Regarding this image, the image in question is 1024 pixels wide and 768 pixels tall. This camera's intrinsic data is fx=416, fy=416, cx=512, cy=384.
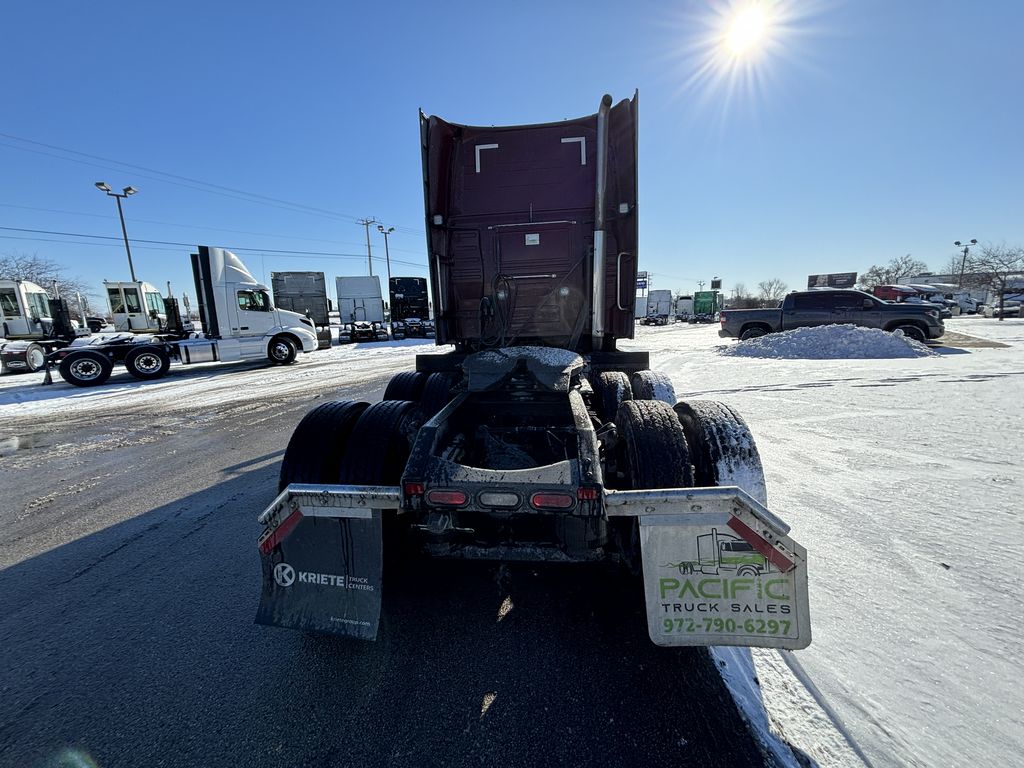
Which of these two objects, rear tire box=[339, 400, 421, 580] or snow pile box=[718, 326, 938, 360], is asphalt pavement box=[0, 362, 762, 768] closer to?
rear tire box=[339, 400, 421, 580]

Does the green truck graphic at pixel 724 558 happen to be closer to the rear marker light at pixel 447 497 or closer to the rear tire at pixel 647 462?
the rear tire at pixel 647 462

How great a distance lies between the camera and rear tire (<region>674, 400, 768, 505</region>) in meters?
2.44

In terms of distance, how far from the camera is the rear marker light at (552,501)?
1.87m

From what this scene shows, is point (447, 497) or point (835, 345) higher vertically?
point (447, 497)

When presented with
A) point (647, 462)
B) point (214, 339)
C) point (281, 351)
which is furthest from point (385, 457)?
point (214, 339)

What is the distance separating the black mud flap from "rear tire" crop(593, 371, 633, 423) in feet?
7.62

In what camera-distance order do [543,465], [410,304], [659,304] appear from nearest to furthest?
[543,465]
[410,304]
[659,304]

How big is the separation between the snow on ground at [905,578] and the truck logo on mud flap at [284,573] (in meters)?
2.23

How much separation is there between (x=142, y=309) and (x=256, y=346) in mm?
8686

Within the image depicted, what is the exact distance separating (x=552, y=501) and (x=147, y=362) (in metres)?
16.6

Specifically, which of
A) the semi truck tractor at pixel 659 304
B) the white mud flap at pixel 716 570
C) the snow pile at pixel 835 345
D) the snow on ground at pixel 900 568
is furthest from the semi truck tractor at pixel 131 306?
the semi truck tractor at pixel 659 304

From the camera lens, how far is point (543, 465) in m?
2.84

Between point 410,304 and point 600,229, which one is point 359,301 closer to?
point 410,304

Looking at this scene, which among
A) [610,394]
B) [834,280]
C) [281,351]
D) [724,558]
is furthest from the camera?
[834,280]
